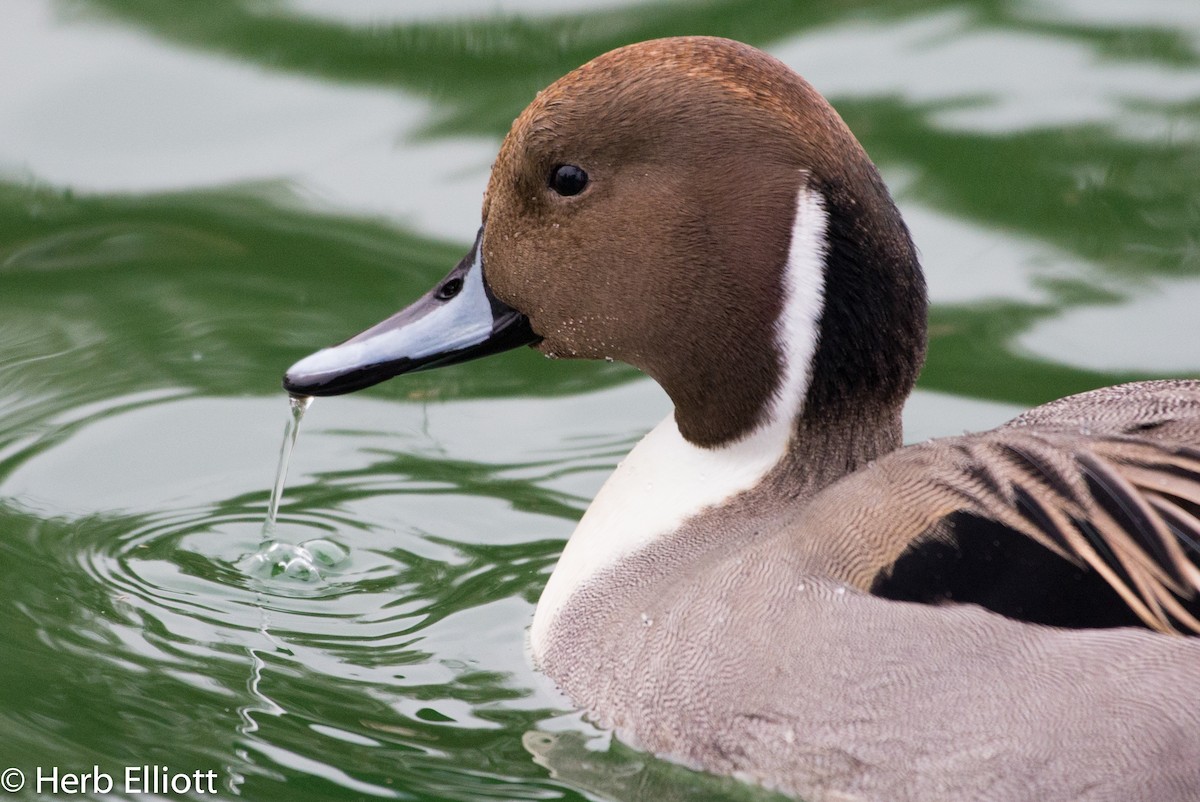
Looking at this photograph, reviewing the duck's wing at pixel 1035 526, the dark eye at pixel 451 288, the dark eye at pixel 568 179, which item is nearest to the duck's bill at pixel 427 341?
the dark eye at pixel 451 288

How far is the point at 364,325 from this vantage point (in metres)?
5.85

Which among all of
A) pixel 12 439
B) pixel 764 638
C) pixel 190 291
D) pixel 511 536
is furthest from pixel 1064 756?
pixel 190 291

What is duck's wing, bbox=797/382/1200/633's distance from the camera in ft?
11.5

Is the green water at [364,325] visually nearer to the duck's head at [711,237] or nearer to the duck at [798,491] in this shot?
the duck at [798,491]

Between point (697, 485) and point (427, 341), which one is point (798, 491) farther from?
point (427, 341)

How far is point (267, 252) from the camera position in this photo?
627cm

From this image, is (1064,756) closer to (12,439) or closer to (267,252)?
(12,439)

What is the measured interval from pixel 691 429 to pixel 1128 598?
3.34 ft

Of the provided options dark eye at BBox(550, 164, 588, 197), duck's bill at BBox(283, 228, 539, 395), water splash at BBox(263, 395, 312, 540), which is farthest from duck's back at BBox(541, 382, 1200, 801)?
water splash at BBox(263, 395, 312, 540)

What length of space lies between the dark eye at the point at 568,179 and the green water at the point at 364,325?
1014 millimetres

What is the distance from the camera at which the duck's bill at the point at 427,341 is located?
415 cm

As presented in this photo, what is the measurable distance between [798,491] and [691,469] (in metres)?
0.25

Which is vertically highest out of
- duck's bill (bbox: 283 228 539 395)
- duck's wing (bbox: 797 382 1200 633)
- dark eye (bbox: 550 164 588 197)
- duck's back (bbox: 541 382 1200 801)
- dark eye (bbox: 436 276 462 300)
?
dark eye (bbox: 550 164 588 197)

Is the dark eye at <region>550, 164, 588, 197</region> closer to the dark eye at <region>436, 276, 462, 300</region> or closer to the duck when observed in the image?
the duck
